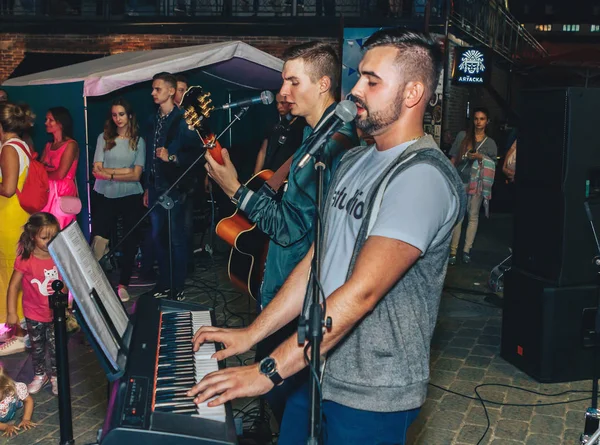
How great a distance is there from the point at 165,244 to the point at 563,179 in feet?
14.5

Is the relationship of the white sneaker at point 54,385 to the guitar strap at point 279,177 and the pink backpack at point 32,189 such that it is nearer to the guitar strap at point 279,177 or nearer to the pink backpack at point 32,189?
the pink backpack at point 32,189

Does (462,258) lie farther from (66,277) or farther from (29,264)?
(66,277)

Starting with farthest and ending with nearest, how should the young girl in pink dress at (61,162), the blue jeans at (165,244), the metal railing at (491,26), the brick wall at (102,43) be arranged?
the metal railing at (491,26)
the brick wall at (102,43)
the blue jeans at (165,244)
the young girl in pink dress at (61,162)

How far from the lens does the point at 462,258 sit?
10.3 m

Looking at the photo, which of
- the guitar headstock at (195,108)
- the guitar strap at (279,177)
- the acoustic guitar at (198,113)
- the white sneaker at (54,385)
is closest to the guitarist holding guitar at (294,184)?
the acoustic guitar at (198,113)

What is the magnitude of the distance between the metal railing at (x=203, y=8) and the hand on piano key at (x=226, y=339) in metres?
13.2

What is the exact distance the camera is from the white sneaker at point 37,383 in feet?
16.8

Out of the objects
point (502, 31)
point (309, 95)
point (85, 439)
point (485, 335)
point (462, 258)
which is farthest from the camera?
point (502, 31)

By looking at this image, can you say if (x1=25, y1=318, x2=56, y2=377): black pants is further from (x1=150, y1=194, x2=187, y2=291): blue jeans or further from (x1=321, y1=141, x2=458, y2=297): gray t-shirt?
(x1=321, y1=141, x2=458, y2=297): gray t-shirt

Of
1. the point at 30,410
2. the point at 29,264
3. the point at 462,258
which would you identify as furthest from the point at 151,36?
the point at 30,410

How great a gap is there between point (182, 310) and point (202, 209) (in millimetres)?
7630

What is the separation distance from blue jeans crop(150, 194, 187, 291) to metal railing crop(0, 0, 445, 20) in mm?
8633

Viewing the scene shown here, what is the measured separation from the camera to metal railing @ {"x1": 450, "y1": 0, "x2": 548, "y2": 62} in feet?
53.3

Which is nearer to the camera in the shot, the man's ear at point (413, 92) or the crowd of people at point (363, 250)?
the crowd of people at point (363, 250)
